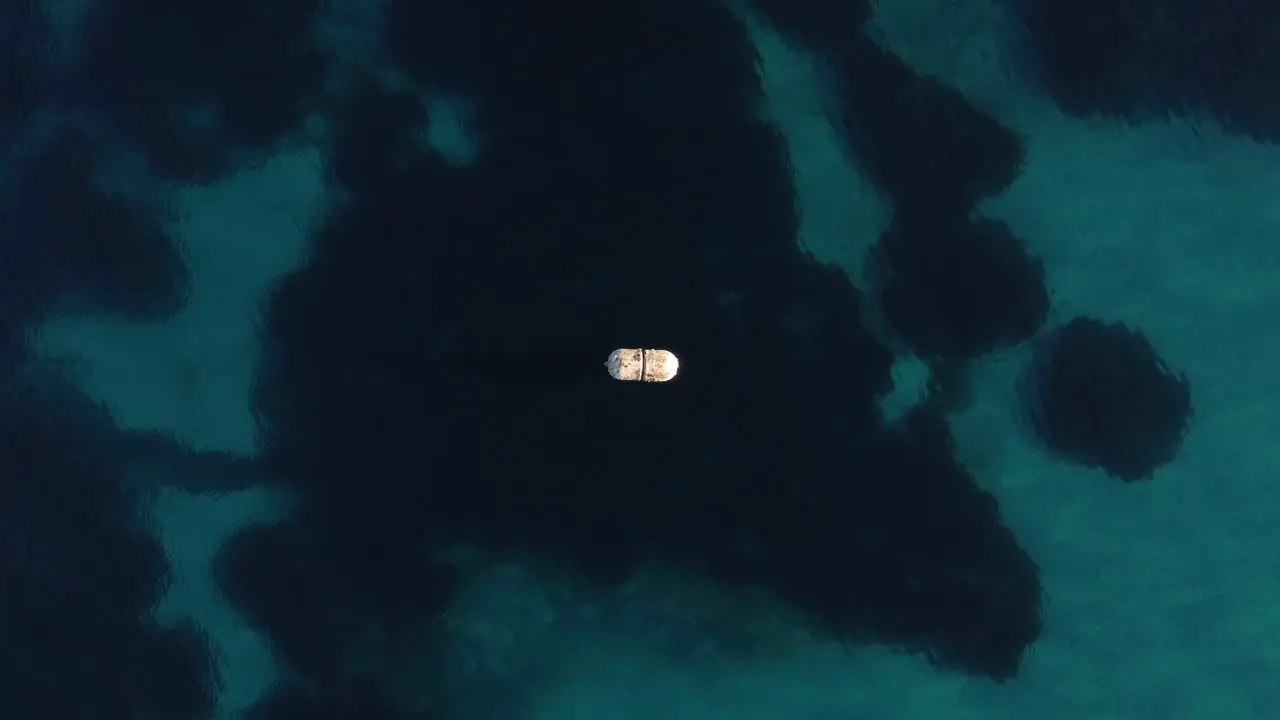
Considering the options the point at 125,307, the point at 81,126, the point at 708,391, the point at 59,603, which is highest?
the point at 81,126

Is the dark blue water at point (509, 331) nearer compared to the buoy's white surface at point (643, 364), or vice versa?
the buoy's white surface at point (643, 364)

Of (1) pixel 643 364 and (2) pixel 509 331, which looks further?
(2) pixel 509 331

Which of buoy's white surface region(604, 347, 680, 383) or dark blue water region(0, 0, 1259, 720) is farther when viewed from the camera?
dark blue water region(0, 0, 1259, 720)

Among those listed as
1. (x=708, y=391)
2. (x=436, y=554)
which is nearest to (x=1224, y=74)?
(x=708, y=391)

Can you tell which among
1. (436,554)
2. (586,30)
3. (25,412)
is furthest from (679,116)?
(25,412)

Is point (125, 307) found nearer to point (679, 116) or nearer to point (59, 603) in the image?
point (59, 603)

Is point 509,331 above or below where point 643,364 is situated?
above

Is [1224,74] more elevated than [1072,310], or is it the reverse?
[1224,74]
